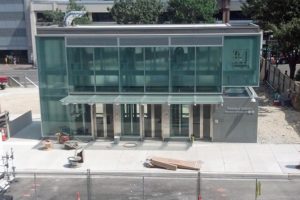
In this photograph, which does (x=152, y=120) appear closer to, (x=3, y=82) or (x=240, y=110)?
(x=240, y=110)

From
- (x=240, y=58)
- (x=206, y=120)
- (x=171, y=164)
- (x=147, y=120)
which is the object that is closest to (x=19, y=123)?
(x=147, y=120)

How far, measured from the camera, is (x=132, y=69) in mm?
28844

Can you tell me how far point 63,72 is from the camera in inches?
1153

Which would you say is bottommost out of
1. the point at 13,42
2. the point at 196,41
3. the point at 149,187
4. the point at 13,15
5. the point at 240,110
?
the point at 149,187

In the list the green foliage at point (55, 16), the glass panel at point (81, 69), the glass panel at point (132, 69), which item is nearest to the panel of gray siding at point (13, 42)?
the green foliage at point (55, 16)

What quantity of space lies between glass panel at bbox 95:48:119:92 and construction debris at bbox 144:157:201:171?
6.29 metres

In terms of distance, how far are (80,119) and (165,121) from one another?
5586 mm

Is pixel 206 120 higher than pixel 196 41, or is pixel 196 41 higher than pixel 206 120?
pixel 196 41

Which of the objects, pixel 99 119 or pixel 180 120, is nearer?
pixel 180 120

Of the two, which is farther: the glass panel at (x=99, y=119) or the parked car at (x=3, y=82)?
the parked car at (x=3, y=82)

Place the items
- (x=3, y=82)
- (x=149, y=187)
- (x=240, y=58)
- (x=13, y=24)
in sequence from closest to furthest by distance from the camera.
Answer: (x=149, y=187) < (x=240, y=58) < (x=3, y=82) < (x=13, y=24)

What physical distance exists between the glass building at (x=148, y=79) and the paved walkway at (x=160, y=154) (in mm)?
1252

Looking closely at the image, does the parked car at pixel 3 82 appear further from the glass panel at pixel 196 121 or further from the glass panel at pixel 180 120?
the glass panel at pixel 196 121

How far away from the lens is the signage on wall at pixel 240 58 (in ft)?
91.8
